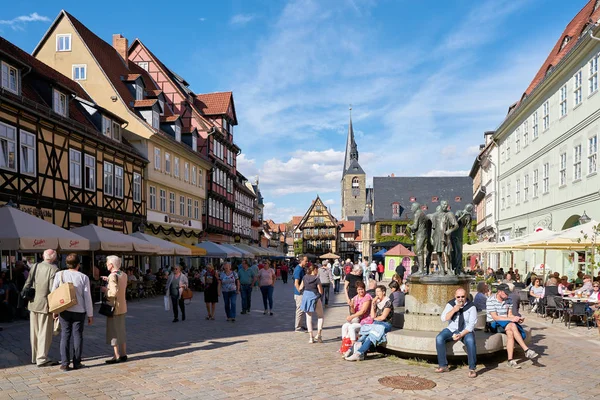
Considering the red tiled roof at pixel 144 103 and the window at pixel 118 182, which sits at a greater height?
the red tiled roof at pixel 144 103

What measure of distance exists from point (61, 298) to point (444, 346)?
5.92 metres

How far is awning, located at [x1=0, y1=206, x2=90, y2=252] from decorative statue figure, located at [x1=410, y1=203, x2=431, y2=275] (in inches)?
328

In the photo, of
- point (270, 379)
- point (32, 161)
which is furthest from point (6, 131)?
point (270, 379)

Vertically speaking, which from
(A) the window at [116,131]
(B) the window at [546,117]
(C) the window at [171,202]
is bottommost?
(C) the window at [171,202]

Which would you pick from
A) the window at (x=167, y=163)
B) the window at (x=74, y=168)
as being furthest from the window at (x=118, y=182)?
the window at (x=167, y=163)

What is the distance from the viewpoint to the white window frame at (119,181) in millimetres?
28188

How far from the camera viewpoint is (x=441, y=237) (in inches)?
455

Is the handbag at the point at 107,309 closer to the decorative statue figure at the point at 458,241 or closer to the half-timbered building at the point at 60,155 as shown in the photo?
the decorative statue figure at the point at 458,241

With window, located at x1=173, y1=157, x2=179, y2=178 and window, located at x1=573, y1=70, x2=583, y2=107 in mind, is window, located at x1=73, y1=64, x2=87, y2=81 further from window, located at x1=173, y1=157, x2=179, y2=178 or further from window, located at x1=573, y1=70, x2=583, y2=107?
window, located at x1=573, y1=70, x2=583, y2=107

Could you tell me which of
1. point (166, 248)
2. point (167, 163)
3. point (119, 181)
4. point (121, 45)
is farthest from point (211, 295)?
point (121, 45)

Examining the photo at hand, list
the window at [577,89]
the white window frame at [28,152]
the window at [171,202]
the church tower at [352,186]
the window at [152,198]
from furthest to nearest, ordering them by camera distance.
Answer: the church tower at [352,186]
the window at [171,202]
the window at [152,198]
the window at [577,89]
the white window frame at [28,152]

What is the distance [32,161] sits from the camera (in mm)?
20891

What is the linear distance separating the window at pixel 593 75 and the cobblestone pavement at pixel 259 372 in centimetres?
1234

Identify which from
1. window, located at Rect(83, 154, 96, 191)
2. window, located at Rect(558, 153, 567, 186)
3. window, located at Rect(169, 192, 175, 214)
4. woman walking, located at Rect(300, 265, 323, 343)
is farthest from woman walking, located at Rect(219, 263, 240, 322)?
window, located at Rect(169, 192, 175, 214)
